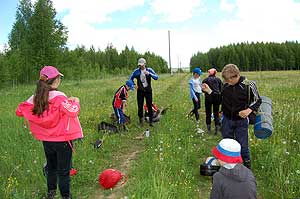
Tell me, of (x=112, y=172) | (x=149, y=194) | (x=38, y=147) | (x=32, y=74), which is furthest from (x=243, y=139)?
(x=32, y=74)

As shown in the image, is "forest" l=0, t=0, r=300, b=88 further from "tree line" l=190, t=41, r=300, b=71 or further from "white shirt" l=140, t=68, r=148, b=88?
"tree line" l=190, t=41, r=300, b=71

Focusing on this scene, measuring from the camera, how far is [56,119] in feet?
14.5

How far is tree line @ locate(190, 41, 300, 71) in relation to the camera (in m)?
92.4

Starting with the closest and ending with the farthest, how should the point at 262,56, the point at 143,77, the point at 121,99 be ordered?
the point at 121,99, the point at 143,77, the point at 262,56

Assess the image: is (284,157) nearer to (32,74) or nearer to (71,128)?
(71,128)

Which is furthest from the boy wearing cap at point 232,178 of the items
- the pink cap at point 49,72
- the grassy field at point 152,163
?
the pink cap at point 49,72

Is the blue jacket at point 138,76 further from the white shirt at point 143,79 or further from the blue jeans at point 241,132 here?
the blue jeans at point 241,132

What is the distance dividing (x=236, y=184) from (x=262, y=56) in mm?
98494

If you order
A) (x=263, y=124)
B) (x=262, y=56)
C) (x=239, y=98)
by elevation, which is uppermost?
(x=262, y=56)

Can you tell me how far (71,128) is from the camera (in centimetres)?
455

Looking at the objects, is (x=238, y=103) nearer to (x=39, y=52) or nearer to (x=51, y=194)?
(x=51, y=194)

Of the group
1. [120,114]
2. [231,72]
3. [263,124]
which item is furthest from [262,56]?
[231,72]

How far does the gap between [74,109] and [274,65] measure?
323ft

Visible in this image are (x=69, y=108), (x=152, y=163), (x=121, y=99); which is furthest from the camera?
(x=121, y=99)
